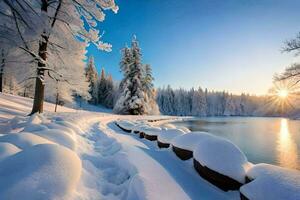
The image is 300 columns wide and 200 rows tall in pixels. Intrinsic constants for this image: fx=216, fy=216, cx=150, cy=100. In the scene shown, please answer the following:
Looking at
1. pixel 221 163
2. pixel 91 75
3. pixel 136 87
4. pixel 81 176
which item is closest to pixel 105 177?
pixel 81 176

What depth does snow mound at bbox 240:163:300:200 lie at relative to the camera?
283cm

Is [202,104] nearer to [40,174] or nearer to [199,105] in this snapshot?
[199,105]

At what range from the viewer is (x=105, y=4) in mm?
9719

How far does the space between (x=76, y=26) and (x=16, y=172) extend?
8733 millimetres

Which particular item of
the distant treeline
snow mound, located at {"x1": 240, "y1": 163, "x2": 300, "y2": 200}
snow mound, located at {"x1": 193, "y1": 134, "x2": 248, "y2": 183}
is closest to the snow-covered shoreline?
snow mound, located at {"x1": 193, "y1": 134, "x2": 248, "y2": 183}

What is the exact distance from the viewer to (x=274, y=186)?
297 centimetres

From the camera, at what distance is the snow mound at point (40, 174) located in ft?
8.42

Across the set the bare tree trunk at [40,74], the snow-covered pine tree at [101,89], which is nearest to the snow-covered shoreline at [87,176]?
the bare tree trunk at [40,74]

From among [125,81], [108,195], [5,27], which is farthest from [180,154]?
[125,81]

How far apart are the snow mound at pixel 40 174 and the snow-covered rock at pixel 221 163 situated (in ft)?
8.57

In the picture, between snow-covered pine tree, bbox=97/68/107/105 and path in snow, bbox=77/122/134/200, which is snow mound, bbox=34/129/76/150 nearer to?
path in snow, bbox=77/122/134/200

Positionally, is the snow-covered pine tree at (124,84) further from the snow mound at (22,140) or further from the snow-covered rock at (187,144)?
the snow mound at (22,140)

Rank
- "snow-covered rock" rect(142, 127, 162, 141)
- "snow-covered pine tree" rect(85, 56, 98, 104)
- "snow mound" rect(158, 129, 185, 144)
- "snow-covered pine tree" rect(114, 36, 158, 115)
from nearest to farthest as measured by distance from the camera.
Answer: "snow mound" rect(158, 129, 185, 144) < "snow-covered rock" rect(142, 127, 162, 141) < "snow-covered pine tree" rect(114, 36, 158, 115) < "snow-covered pine tree" rect(85, 56, 98, 104)

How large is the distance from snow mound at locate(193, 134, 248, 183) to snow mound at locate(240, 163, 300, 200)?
613 millimetres
